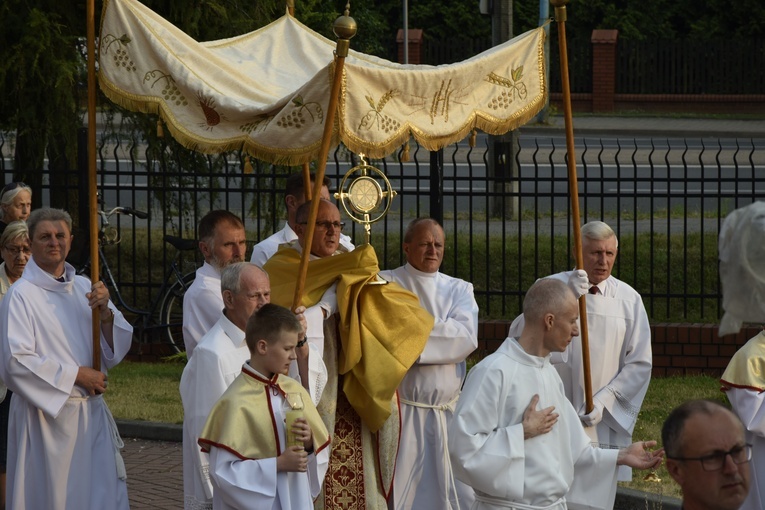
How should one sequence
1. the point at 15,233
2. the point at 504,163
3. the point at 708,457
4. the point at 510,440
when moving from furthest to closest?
the point at 504,163
the point at 15,233
the point at 510,440
the point at 708,457

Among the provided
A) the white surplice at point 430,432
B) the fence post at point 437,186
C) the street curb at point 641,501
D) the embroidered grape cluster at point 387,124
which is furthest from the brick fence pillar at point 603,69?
the embroidered grape cluster at point 387,124

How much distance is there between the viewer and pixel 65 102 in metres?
11.7

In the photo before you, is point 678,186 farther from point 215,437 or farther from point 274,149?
point 215,437

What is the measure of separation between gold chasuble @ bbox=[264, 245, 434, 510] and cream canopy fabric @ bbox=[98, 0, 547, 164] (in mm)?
603

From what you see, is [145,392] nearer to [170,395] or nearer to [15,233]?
[170,395]

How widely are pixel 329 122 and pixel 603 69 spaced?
25.7 metres

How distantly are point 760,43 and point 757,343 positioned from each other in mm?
25747

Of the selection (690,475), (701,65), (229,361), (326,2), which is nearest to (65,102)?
(326,2)

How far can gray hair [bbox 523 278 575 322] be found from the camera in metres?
5.10

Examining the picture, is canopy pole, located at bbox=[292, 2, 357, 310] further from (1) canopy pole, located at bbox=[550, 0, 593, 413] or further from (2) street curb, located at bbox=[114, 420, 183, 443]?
(2) street curb, located at bbox=[114, 420, 183, 443]

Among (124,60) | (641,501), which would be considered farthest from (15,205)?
(641,501)

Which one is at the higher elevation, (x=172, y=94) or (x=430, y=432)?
(x=172, y=94)

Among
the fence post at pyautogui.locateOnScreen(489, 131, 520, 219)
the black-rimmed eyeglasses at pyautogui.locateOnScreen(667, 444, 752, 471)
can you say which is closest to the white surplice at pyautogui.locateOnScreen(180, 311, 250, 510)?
the black-rimmed eyeglasses at pyautogui.locateOnScreen(667, 444, 752, 471)

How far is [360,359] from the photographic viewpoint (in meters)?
6.46
